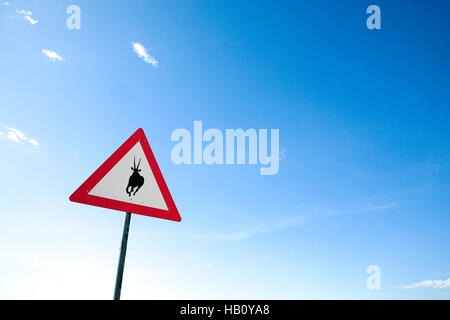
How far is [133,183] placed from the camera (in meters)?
2.76

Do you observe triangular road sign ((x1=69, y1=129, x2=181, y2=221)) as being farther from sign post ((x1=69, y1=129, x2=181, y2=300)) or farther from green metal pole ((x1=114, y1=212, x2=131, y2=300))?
green metal pole ((x1=114, y1=212, x2=131, y2=300))

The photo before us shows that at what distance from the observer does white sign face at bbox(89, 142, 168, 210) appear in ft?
8.66

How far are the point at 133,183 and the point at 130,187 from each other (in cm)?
5

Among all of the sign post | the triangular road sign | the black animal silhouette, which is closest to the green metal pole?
the sign post

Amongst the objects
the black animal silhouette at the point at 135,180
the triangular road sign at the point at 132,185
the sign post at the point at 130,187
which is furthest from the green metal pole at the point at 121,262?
the black animal silhouette at the point at 135,180

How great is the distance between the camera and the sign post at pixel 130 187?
8.40 ft

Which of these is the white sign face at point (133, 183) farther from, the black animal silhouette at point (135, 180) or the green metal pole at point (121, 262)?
the green metal pole at point (121, 262)

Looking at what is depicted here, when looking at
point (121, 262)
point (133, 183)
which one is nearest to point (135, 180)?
point (133, 183)
